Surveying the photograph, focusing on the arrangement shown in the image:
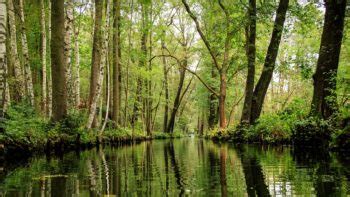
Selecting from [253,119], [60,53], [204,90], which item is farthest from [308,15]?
[204,90]

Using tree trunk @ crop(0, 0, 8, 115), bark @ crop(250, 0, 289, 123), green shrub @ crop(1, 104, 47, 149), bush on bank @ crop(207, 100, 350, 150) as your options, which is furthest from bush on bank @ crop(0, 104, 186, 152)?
bark @ crop(250, 0, 289, 123)

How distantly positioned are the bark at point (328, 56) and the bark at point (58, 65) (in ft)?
27.9

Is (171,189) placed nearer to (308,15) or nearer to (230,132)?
(308,15)

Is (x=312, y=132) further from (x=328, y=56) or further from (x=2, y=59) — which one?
(x=2, y=59)

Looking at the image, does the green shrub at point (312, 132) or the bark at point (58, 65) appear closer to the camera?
the green shrub at point (312, 132)

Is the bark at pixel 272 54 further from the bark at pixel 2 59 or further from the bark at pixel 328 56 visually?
the bark at pixel 2 59

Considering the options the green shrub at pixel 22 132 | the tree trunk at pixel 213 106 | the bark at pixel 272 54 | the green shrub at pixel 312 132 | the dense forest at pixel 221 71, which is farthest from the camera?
the tree trunk at pixel 213 106

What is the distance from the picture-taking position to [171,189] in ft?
12.3

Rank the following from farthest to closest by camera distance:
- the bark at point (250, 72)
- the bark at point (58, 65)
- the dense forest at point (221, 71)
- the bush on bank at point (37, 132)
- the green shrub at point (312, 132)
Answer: the bark at point (250, 72) → the bark at point (58, 65) → the dense forest at point (221, 71) → the green shrub at point (312, 132) → the bush on bank at point (37, 132)

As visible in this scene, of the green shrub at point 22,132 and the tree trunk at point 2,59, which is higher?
the tree trunk at point 2,59

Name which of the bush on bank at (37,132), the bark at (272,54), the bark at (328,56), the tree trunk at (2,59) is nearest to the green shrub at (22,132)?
the bush on bank at (37,132)

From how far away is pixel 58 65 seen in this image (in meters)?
12.5

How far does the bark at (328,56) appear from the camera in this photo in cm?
985

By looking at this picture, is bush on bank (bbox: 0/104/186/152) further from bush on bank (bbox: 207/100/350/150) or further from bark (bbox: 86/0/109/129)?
bush on bank (bbox: 207/100/350/150)
